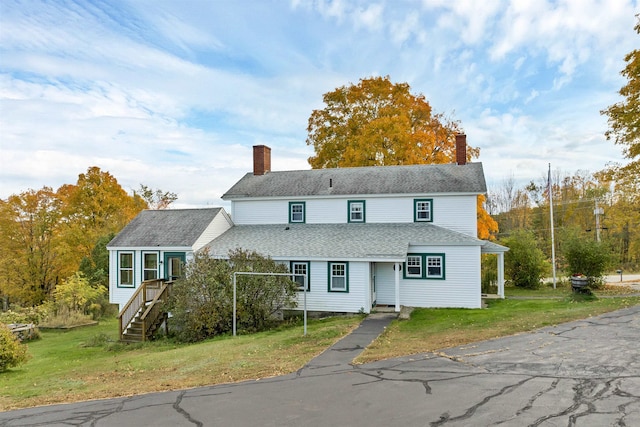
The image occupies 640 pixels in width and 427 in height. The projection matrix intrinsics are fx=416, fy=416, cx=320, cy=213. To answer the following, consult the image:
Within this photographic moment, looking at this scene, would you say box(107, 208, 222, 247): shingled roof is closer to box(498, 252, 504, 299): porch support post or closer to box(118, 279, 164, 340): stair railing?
box(118, 279, 164, 340): stair railing

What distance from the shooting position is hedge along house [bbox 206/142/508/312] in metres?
19.0

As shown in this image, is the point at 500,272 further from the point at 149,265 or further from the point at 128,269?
the point at 128,269

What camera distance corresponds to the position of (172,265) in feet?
69.5

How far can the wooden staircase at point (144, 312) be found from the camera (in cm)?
1841

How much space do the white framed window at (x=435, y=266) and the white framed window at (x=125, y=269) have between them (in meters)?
15.1

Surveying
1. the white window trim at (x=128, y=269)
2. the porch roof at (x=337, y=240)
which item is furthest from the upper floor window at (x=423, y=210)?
the white window trim at (x=128, y=269)

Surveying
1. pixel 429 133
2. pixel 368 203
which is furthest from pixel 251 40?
pixel 429 133

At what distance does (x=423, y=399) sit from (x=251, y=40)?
17081mm

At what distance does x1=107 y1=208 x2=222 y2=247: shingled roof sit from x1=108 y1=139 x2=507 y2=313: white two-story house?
7.0 inches

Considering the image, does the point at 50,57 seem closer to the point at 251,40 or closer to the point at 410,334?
the point at 251,40

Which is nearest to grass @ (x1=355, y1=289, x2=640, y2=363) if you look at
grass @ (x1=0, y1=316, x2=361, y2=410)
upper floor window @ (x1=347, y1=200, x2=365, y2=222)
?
grass @ (x1=0, y1=316, x2=361, y2=410)

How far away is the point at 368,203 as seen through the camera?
22656mm

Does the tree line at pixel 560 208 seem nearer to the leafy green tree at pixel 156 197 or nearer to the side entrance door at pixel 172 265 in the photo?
the side entrance door at pixel 172 265

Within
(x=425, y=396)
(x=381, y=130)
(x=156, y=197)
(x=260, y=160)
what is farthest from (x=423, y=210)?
(x=156, y=197)
